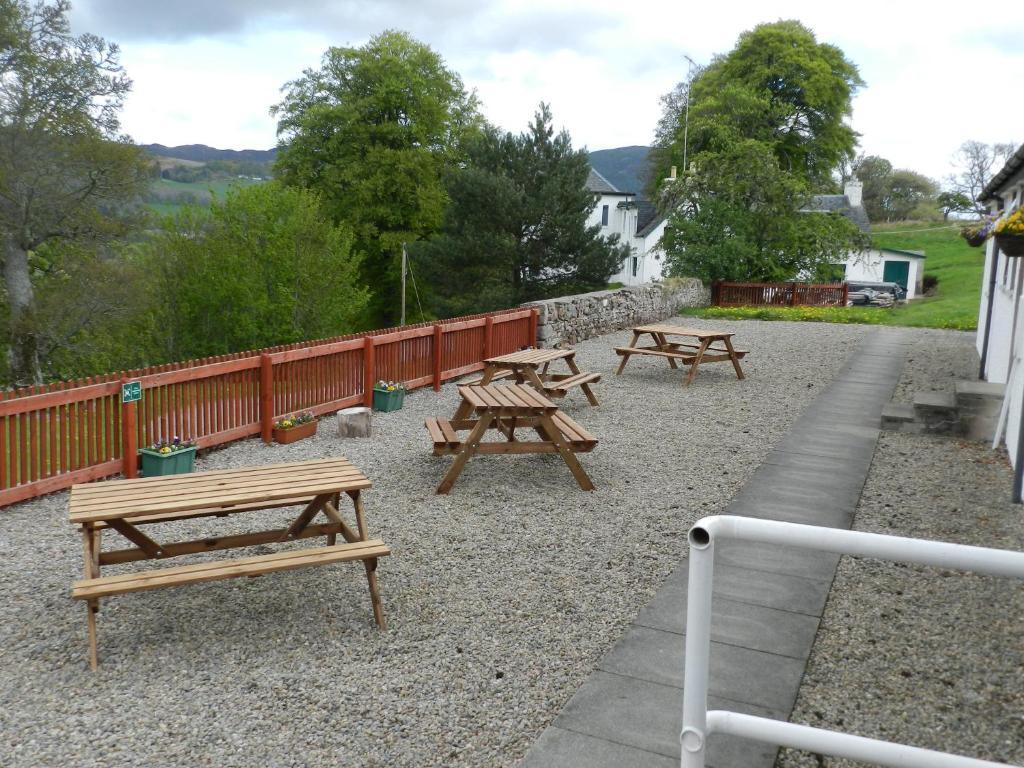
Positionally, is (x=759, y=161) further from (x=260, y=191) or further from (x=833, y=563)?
(x=833, y=563)

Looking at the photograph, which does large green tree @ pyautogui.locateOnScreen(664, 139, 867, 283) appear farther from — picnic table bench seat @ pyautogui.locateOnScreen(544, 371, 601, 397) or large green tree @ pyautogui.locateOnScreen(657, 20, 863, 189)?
picnic table bench seat @ pyautogui.locateOnScreen(544, 371, 601, 397)

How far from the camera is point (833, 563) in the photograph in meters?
5.85

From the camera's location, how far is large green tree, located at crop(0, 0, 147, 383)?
90.7 feet

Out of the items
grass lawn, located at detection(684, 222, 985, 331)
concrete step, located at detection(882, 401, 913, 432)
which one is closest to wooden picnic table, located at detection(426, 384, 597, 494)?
concrete step, located at detection(882, 401, 913, 432)

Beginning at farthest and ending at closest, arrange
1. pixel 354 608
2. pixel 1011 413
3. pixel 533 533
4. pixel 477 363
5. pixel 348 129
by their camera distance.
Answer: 1. pixel 348 129
2. pixel 477 363
3. pixel 1011 413
4. pixel 533 533
5. pixel 354 608

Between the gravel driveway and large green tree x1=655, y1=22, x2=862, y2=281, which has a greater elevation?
large green tree x1=655, y1=22, x2=862, y2=281

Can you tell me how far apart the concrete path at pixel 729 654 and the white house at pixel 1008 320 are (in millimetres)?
1831

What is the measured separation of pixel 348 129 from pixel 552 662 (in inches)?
1537

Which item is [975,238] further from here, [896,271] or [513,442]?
[896,271]

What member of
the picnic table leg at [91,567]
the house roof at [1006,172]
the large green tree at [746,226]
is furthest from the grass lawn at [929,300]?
the picnic table leg at [91,567]

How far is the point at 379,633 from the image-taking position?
15.7ft

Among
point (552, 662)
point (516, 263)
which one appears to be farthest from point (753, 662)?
point (516, 263)

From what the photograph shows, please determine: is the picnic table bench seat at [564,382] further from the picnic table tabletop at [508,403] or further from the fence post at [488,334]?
the fence post at [488,334]

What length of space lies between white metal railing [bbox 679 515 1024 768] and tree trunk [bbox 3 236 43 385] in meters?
28.7
